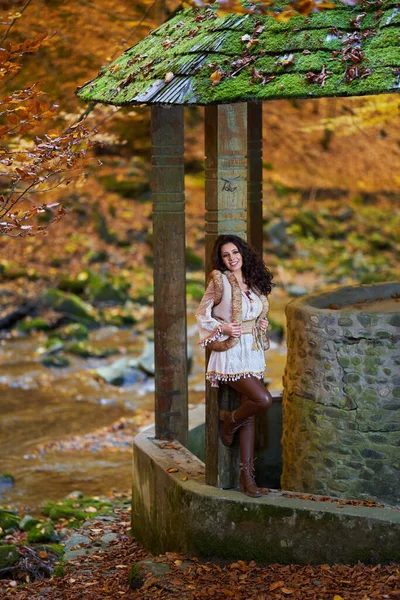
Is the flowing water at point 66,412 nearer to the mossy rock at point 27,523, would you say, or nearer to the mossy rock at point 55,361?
the mossy rock at point 55,361

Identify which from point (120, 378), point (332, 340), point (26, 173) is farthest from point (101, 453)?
point (26, 173)

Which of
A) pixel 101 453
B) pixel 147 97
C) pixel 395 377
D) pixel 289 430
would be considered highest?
pixel 147 97

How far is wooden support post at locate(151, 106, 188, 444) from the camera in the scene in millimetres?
6223

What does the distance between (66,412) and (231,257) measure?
6.58 meters

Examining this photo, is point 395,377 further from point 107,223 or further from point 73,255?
point 107,223

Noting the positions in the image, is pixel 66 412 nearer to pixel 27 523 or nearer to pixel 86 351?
pixel 86 351

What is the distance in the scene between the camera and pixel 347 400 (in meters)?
5.87

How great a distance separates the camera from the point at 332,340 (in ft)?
19.4

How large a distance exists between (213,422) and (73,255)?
13254 millimetres

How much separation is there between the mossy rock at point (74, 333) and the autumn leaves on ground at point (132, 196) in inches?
60.6

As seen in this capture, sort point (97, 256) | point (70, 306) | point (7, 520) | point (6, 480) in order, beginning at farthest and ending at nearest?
point (97, 256), point (70, 306), point (6, 480), point (7, 520)

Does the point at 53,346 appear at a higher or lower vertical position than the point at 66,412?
higher

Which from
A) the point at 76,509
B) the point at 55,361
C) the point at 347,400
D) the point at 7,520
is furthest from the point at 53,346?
the point at 347,400

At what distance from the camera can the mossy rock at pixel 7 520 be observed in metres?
7.54
